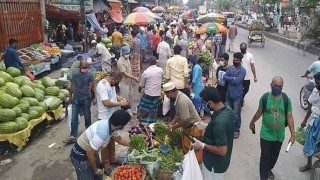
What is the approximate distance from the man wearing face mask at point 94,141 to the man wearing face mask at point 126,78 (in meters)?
4.27

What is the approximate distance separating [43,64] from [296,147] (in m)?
9.97

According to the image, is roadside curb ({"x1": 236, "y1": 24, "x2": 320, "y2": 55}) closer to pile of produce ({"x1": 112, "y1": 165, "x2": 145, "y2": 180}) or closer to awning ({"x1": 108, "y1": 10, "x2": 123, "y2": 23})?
awning ({"x1": 108, "y1": 10, "x2": 123, "y2": 23})

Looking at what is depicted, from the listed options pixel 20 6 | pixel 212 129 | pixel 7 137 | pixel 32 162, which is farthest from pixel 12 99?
pixel 20 6

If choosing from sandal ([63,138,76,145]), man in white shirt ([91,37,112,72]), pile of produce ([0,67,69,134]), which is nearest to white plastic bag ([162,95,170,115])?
sandal ([63,138,76,145])

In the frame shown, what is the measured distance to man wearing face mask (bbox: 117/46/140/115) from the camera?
8422 mm

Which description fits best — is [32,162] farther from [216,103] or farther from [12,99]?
[216,103]

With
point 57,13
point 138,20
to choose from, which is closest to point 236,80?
point 138,20

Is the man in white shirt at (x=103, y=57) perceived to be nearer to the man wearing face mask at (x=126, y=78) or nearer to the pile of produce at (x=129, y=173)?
the man wearing face mask at (x=126, y=78)

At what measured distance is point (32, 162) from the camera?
6367 millimetres

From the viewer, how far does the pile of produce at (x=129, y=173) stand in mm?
4723

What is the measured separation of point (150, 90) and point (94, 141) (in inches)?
145

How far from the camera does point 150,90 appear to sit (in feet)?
24.6

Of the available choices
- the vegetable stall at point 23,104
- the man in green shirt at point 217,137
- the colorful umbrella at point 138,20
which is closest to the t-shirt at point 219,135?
the man in green shirt at point 217,137

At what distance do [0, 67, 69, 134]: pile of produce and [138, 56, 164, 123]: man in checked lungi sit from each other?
93.6 inches
